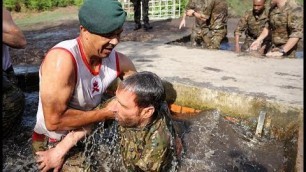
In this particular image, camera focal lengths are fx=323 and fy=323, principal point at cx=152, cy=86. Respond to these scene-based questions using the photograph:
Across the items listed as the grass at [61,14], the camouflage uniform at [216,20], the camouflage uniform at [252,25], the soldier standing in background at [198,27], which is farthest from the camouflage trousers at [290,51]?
the grass at [61,14]

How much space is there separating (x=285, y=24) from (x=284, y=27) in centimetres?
10

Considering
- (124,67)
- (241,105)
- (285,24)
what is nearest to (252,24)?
(285,24)

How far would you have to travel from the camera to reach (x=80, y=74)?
2.28m

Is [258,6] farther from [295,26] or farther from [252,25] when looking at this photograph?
[295,26]

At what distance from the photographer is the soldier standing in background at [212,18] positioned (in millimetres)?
7609

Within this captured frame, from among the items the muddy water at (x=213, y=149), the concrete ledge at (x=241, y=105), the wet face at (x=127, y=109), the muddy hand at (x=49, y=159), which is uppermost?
the wet face at (x=127, y=109)

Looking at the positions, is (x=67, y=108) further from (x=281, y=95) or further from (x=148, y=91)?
(x=281, y=95)

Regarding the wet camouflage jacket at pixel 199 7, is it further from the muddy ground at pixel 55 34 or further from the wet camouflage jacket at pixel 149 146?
the wet camouflage jacket at pixel 149 146

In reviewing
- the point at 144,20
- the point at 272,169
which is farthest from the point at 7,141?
the point at 144,20

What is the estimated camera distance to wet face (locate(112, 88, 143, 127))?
2.26 meters

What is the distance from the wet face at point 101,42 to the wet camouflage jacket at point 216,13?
5.75 metres

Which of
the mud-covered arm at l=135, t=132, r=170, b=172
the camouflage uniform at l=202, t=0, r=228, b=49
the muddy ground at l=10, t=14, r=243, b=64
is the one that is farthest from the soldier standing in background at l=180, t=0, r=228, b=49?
the mud-covered arm at l=135, t=132, r=170, b=172

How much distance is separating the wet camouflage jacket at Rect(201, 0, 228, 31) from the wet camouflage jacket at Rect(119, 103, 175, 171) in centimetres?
558

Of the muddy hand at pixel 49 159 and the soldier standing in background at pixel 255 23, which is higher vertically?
the soldier standing in background at pixel 255 23
